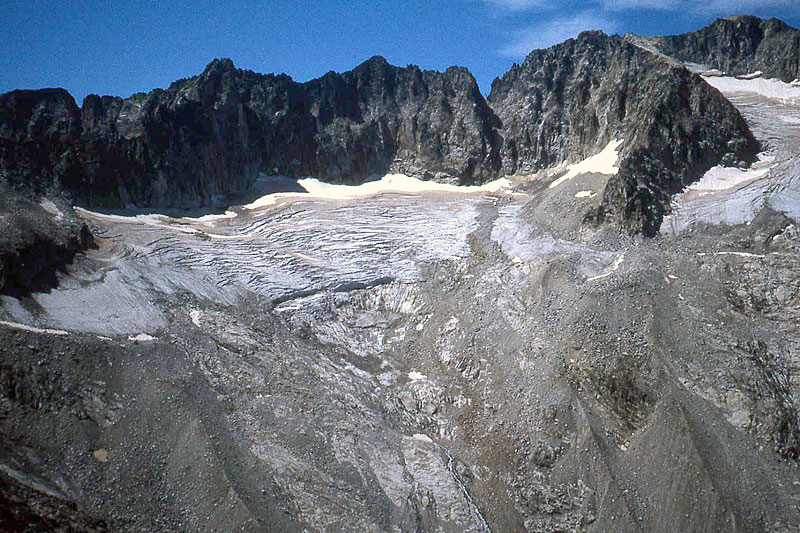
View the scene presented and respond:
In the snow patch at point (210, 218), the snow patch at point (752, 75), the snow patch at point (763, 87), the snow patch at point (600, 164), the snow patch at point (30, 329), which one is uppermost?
the snow patch at point (752, 75)

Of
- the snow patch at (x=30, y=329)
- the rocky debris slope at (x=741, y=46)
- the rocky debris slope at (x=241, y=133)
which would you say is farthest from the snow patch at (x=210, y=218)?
the rocky debris slope at (x=741, y=46)

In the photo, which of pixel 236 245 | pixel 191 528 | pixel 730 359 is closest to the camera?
pixel 191 528

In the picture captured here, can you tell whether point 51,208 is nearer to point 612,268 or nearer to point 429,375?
point 429,375

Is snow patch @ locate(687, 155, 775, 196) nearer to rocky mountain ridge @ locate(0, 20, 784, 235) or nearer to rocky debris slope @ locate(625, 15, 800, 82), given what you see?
rocky mountain ridge @ locate(0, 20, 784, 235)

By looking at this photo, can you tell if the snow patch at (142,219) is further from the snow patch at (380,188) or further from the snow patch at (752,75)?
the snow patch at (752,75)

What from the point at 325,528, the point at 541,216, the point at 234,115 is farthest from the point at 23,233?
the point at 541,216

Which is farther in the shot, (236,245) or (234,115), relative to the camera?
(234,115)

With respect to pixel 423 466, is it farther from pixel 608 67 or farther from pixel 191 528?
pixel 608 67

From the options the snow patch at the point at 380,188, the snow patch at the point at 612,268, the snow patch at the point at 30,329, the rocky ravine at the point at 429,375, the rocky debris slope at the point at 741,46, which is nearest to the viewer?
the rocky ravine at the point at 429,375
